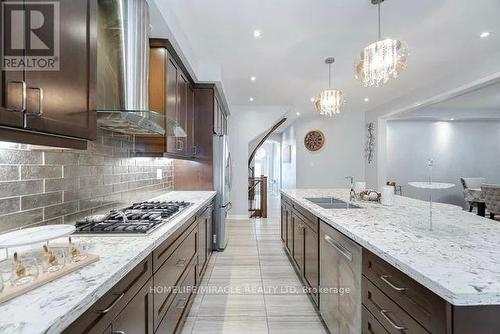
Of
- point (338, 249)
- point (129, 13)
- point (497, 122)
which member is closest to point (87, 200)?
point (129, 13)

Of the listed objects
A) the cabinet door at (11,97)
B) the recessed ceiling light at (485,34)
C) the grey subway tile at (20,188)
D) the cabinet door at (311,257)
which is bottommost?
the cabinet door at (311,257)

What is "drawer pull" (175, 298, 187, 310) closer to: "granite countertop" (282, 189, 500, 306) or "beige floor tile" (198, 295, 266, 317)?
"beige floor tile" (198, 295, 266, 317)

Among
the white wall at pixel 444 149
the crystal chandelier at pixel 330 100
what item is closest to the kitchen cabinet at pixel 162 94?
the crystal chandelier at pixel 330 100

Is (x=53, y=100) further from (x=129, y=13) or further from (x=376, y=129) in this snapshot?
(x=376, y=129)

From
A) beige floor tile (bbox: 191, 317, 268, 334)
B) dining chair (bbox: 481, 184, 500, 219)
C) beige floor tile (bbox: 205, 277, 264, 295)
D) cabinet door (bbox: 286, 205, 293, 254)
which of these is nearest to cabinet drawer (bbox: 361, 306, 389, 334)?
beige floor tile (bbox: 191, 317, 268, 334)

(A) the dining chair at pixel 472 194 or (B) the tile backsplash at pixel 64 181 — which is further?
(A) the dining chair at pixel 472 194

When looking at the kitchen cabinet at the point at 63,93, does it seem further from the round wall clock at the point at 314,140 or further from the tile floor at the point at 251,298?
the round wall clock at the point at 314,140

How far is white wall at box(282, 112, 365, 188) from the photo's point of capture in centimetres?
687

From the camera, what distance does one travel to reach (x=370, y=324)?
1170 millimetres

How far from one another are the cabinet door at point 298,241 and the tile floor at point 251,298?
25 cm

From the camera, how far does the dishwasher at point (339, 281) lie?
1312mm

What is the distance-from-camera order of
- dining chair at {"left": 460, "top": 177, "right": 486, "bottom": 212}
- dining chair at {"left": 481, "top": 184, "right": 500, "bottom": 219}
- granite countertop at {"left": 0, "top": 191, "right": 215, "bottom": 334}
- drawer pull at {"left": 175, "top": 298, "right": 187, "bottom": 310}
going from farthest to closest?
dining chair at {"left": 460, "top": 177, "right": 486, "bottom": 212} → dining chair at {"left": 481, "top": 184, "right": 500, "bottom": 219} → drawer pull at {"left": 175, "top": 298, "right": 187, "bottom": 310} → granite countertop at {"left": 0, "top": 191, "right": 215, "bottom": 334}

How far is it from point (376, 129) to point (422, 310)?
6310 mm

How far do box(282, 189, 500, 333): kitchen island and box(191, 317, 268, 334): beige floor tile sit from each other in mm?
772
